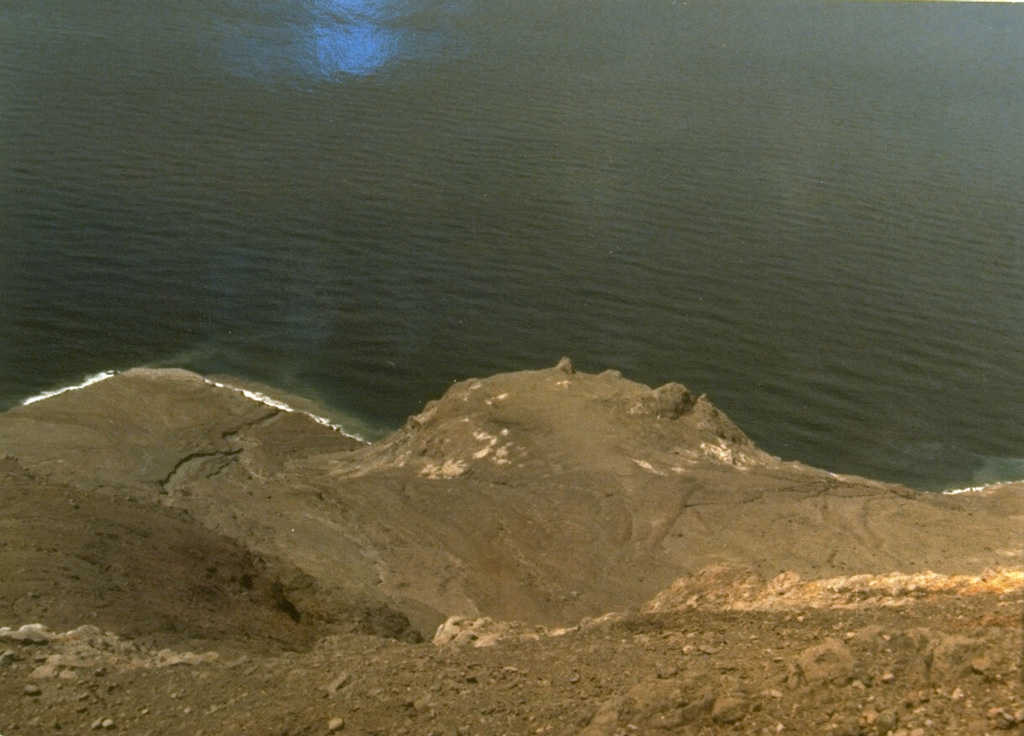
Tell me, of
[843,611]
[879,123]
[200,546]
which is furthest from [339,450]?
[879,123]

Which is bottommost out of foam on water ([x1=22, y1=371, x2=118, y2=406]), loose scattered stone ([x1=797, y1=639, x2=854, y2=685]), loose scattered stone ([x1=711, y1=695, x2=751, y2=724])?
foam on water ([x1=22, y1=371, x2=118, y2=406])

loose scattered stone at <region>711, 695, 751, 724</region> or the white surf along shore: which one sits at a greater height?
loose scattered stone at <region>711, 695, 751, 724</region>

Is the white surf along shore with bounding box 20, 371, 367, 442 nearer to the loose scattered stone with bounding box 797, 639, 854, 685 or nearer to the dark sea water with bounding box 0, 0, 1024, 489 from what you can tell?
the dark sea water with bounding box 0, 0, 1024, 489

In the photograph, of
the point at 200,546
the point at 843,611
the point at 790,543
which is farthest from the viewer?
the point at 790,543

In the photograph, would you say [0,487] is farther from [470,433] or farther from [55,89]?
[55,89]

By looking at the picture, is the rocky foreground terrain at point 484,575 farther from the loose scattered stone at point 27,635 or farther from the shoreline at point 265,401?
the shoreline at point 265,401

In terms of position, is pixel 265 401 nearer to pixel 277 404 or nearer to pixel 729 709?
pixel 277 404

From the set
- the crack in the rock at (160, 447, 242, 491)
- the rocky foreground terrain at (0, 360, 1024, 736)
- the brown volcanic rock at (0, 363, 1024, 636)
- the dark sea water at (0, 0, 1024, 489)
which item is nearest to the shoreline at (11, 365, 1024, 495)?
the dark sea water at (0, 0, 1024, 489)
